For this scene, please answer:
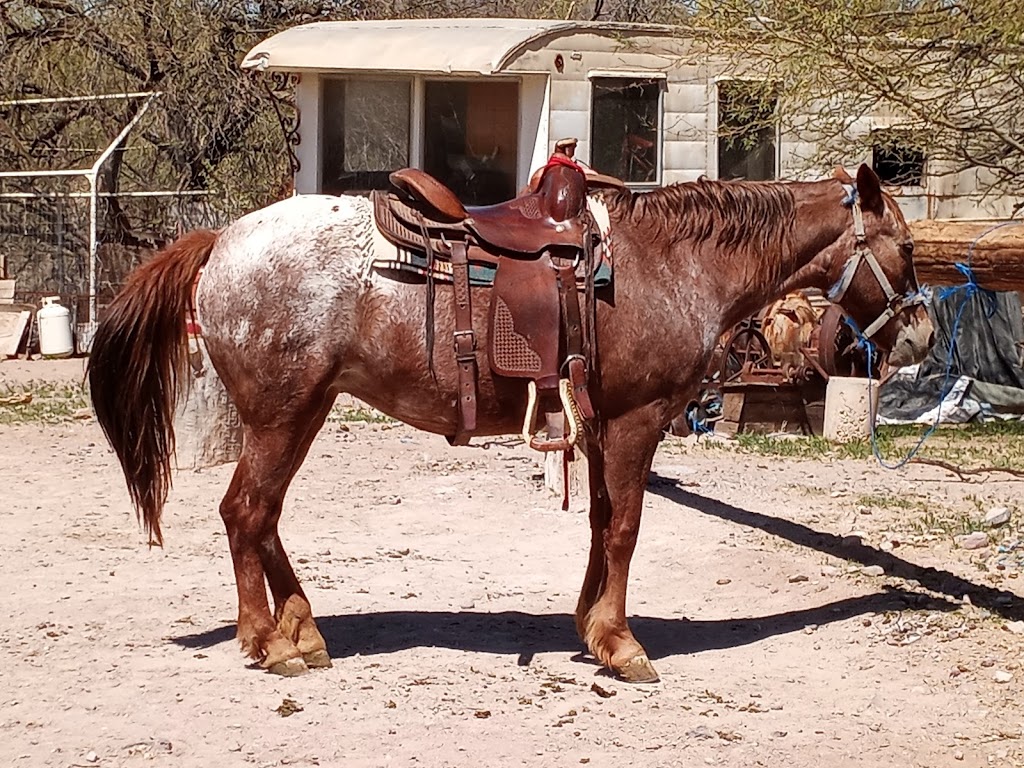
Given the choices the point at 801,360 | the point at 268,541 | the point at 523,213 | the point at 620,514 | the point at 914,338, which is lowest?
the point at 801,360

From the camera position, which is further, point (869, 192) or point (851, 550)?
point (851, 550)

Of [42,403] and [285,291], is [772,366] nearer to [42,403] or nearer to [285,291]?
[42,403]

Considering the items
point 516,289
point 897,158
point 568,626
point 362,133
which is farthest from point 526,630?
point 362,133

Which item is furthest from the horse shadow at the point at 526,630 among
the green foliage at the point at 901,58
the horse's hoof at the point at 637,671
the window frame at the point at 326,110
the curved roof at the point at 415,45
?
the window frame at the point at 326,110

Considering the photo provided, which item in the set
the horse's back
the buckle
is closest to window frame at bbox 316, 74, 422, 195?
the horse's back

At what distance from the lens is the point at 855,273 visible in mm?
5883

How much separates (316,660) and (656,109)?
1005 cm

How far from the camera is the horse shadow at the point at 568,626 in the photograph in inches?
233

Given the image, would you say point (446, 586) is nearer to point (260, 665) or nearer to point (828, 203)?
point (260, 665)

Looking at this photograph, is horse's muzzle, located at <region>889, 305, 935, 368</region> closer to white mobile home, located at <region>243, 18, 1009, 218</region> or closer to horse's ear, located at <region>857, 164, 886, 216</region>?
horse's ear, located at <region>857, 164, 886, 216</region>

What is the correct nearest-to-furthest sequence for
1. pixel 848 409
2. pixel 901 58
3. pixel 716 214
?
1. pixel 716 214
2. pixel 901 58
3. pixel 848 409

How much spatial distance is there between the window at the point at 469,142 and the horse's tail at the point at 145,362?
901 centimetres

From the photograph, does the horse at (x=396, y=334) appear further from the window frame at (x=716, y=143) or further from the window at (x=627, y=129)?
the window at (x=627, y=129)

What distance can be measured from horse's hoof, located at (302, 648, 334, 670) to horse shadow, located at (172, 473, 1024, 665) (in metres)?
0.21
